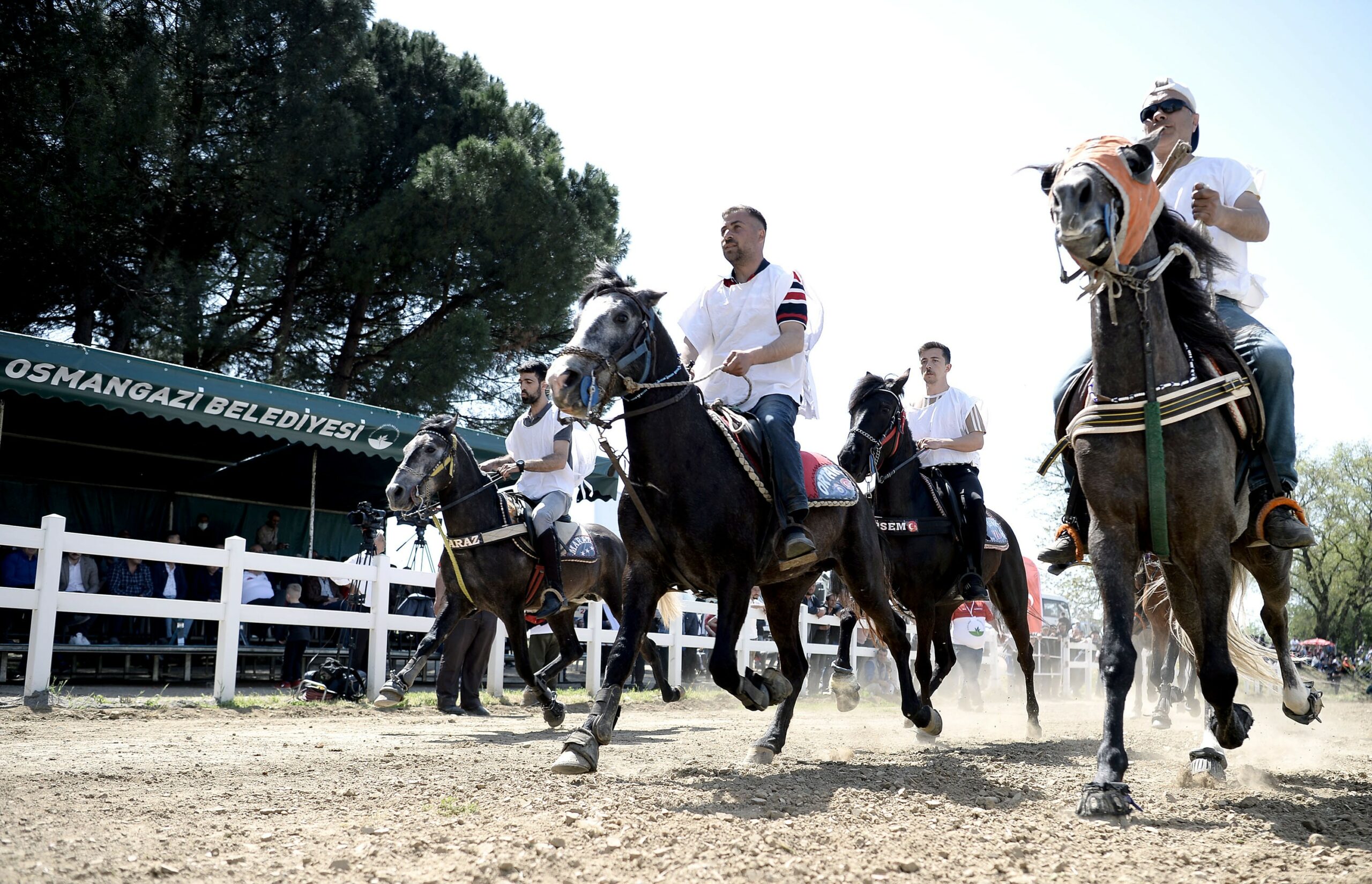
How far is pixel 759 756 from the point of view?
6.12m

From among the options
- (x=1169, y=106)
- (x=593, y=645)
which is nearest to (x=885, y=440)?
(x=1169, y=106)

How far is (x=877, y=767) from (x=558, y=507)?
15.5 feet

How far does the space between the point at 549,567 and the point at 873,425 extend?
331 centimetres

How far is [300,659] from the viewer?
44.5ft

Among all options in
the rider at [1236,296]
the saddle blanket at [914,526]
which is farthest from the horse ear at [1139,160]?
the saddle blanket at [914,526]

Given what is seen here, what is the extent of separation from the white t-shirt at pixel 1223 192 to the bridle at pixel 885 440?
120 inches

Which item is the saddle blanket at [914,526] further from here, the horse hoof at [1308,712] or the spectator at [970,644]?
the spectator at [970,644]

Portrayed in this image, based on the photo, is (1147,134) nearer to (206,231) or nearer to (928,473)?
(928,473)

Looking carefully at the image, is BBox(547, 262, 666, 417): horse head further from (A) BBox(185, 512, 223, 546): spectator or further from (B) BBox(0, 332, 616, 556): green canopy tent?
(A) BBox(185, 512, 223, 546): spectator

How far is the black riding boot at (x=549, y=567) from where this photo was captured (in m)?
9.61

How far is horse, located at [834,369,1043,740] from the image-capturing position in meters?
8.45

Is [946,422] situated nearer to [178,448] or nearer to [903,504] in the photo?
[903,504]

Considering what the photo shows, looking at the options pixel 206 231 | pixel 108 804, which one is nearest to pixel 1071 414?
pixel 108 804

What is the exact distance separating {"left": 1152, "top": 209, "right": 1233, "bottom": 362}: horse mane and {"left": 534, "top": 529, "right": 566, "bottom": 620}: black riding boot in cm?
603
